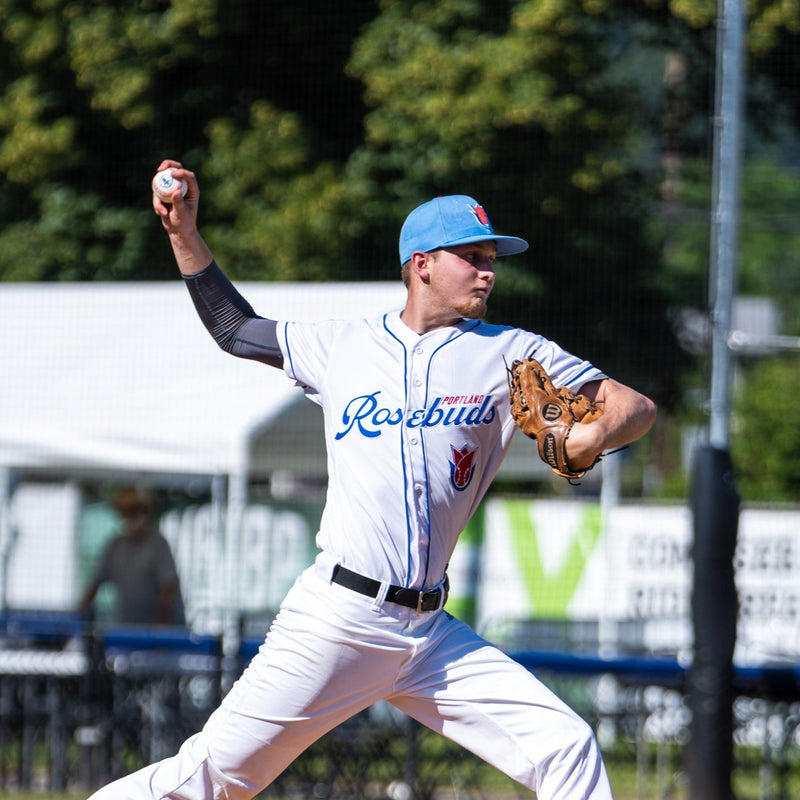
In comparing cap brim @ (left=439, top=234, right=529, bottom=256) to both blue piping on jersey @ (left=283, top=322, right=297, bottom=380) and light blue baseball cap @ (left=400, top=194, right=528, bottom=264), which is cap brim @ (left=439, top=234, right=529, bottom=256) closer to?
light blue baseball cap @ (left=400, top=194, right=528, bottom=264)

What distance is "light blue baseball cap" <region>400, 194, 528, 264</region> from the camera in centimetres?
396

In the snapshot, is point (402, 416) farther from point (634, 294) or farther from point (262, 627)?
point (634, 294)

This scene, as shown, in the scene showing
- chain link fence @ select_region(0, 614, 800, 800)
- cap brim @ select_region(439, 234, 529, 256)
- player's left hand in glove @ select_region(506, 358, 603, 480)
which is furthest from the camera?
chain link fence @ select_region(0, 614, 800, 800)

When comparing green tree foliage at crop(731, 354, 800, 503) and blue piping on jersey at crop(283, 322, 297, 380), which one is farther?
green tree foliage at crop(731, 354, 800, 503)

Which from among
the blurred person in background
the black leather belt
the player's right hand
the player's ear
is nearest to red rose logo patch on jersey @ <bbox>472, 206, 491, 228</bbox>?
the player's ear

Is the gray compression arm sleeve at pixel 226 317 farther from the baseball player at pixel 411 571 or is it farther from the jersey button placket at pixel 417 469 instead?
the jersey button placket at pixel 417 469

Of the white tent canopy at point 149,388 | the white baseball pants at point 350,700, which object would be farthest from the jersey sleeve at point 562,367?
the white tent canopy at point 149,388

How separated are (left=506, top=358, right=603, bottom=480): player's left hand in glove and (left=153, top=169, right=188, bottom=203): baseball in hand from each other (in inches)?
41.4

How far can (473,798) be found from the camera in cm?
815

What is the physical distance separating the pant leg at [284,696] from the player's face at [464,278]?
0.81 m

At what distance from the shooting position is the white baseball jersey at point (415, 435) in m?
3.83

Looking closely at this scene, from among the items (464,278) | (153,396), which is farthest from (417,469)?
(153,396)

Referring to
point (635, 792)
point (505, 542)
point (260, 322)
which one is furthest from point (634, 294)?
point (260, 322)

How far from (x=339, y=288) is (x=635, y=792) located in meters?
3.93
